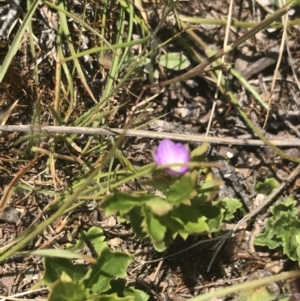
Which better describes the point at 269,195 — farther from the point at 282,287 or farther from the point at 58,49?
the point at 58,49

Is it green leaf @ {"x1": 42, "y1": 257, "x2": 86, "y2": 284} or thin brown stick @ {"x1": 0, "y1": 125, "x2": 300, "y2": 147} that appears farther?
thin brown stick @ {"x1": 0, "y1": 125, "x2": 300, "y2": 147}

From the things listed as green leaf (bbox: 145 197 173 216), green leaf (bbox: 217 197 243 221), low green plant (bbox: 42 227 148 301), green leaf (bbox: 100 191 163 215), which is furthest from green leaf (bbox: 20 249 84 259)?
green leaf (bbox: 217 197 243 221)

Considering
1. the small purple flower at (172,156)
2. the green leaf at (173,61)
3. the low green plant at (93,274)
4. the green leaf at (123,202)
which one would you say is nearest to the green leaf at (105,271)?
the low green plant at (93,274)

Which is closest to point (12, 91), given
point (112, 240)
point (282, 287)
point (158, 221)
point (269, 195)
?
point (112, 240)

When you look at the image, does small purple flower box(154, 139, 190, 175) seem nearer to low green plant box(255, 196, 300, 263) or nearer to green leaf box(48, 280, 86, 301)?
green leaf box(48, 280, 86, 301)

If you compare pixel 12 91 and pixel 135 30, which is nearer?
pixel 12 91

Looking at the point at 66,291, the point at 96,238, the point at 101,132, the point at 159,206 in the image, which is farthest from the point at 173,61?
the point at 66,291

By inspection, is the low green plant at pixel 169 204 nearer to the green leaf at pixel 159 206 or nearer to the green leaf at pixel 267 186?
the green leaf at pixel 159 206

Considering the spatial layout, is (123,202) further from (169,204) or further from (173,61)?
(173,61)
